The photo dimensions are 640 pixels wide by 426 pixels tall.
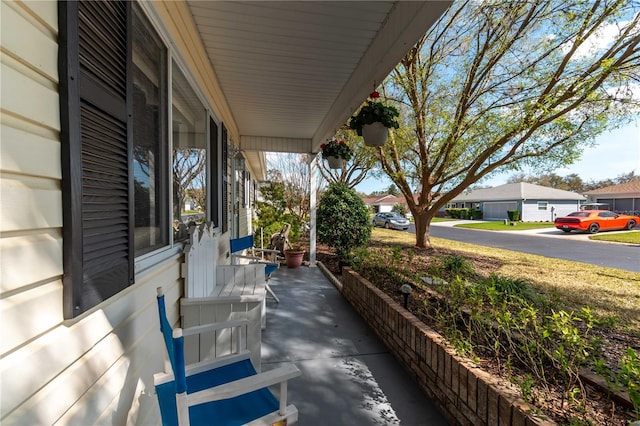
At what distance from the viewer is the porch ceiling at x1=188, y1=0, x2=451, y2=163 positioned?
2059 millimetres

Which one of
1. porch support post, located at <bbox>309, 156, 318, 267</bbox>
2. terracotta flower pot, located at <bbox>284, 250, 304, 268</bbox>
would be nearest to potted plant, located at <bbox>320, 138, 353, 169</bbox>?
porch support post, located at <bbox>309, 156, 318, 267</bbox>

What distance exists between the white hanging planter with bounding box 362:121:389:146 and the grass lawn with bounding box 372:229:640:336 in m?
2.12

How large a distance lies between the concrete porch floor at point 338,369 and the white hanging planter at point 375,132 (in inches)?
81.4

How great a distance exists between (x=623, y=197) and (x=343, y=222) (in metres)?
28.6

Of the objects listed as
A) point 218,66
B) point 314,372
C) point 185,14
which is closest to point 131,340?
point 314,372

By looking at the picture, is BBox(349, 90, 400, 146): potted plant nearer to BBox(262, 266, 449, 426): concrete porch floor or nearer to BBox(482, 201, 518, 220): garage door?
BBox(262, 266, 449, 426): concrete porch floor

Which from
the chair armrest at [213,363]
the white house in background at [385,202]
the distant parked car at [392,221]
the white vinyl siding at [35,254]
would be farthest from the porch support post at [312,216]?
the white house in background at [385,202]

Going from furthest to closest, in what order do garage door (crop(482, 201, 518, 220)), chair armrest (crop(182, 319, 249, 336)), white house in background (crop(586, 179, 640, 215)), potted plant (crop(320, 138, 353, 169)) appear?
garage door (crop(482, 201, 518, 220)) → white house in background (crop(586, 179, 640, 215)) → potted plant (crop(320, 138, 353, 169)) → chair armrest (crop(182, 319, 249, 336))

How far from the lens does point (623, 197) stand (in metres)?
23.0

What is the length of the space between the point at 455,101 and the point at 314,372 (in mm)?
6786

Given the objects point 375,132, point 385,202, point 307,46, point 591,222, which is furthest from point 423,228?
point 385,202

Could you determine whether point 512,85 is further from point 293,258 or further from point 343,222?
point 293,258

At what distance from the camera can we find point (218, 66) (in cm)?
300

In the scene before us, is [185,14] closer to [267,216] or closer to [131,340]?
[131,340]
